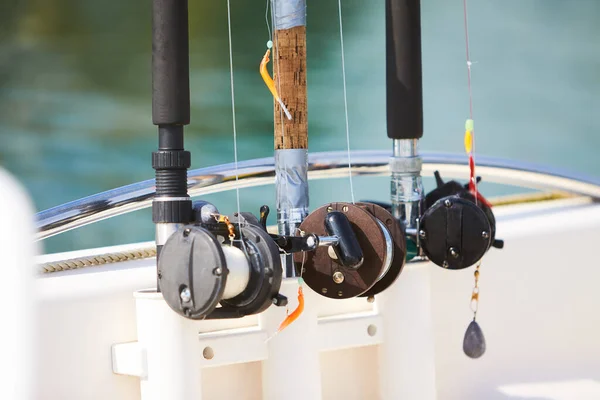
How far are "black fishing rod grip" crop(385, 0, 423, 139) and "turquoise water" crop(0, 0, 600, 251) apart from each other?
3.47 feet

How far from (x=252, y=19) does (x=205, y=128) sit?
1.26ft

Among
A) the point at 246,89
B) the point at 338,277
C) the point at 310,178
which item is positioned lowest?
the point at 338,277

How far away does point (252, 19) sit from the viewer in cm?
279

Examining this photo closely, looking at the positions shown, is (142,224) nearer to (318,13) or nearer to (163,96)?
(318,13)

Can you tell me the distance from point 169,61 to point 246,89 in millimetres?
1715

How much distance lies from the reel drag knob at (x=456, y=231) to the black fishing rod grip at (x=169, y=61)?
49 centimetres

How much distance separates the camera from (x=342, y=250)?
1.29 metres

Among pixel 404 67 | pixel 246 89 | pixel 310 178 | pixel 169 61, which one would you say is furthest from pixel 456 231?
pixel 246 89

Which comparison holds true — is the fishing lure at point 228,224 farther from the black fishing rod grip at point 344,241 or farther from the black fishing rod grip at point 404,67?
the black fishing rod grip at point 404,67

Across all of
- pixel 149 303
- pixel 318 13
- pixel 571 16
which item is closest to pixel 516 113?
pixel 571 16

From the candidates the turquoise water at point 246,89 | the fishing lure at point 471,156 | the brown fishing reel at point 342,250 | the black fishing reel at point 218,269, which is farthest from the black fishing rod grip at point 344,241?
the turquoise water at point 246,89

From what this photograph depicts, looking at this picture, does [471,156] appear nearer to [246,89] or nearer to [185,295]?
[185,295]

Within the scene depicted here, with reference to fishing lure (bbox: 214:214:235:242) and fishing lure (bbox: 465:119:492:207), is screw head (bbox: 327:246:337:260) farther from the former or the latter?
fishing lure (bbox: 465:119:492:207)

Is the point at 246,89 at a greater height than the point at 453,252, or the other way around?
the point at 246,89
